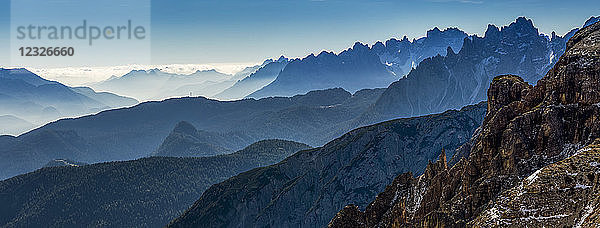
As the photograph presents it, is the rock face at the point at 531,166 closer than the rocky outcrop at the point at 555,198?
No

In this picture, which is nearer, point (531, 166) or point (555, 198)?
point (555, 198)

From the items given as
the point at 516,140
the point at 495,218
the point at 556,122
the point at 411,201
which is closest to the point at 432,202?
the point at 411,201

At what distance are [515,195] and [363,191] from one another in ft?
519

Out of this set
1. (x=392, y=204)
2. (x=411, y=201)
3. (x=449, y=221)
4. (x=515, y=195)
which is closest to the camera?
(x=515, y=195)

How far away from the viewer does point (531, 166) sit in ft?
165

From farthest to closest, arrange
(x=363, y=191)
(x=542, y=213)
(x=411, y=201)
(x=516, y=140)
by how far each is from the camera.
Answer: (x=363, y=191) → (x=411, y=201) → (x=516, y=140) → (x=542, y=213)

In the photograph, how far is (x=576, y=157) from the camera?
40.2 metres

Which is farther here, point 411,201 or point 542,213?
point 411,201

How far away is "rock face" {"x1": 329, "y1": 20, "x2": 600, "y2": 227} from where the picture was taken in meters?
37.3

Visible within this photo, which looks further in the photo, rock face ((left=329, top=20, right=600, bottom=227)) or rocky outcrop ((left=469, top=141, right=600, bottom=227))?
rock face ((left=329, top=20, right=600, bottom=227))

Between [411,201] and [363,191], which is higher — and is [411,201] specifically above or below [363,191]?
above

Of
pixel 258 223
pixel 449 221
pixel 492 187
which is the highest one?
pixel 492 187

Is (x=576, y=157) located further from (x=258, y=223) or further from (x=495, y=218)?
(x=258, y=223)

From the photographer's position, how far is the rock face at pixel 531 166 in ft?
122
